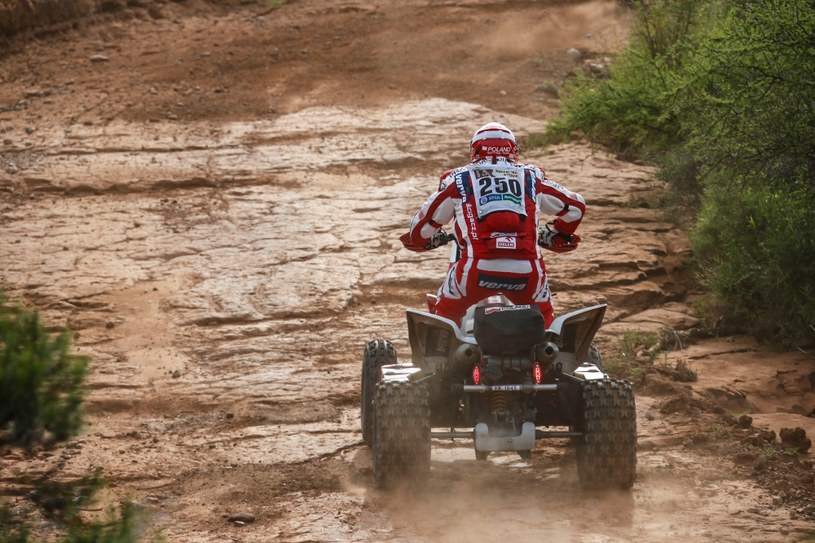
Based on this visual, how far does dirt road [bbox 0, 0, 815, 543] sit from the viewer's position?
7262 millimetres

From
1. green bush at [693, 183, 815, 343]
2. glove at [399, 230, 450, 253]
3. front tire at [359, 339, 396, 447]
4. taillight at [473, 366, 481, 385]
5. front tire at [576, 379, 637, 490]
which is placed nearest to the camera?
taillight at [473, 366, 481, 385]

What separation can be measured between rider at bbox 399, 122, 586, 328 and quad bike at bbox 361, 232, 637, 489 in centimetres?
32

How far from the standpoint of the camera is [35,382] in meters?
3.44

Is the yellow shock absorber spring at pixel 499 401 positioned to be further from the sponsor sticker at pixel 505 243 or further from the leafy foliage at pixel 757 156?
the leafy foliage at pixel 757 156

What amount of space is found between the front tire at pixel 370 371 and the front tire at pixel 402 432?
1062 mm

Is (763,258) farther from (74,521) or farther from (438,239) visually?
(74,521)

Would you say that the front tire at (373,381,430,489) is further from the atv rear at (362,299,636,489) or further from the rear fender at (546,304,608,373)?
the rear fender at (546,304,608,373)

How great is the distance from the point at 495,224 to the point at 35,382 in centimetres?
433

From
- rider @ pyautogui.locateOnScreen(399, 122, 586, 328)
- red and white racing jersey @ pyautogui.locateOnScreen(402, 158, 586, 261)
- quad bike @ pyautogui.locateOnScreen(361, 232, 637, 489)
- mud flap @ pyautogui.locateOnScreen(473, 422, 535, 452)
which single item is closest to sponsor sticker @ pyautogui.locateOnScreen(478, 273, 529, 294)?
rider @ pyautogui.locateOnScreen(399, 122, 586, 328)

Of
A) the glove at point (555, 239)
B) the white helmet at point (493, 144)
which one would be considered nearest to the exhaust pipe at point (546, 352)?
the glove at point (555, 239)

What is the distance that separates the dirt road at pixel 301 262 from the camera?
23.8 feet

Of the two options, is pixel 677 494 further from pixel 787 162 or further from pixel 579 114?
pixel 579 114

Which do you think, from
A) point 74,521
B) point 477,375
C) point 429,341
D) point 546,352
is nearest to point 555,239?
point 429,341

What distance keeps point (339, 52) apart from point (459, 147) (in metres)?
4.79
